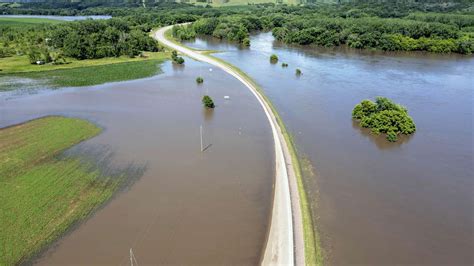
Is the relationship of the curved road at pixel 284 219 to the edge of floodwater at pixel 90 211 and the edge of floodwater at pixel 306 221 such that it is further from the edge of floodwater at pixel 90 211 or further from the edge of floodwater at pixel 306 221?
the edge of floodwater at pixel 90 211

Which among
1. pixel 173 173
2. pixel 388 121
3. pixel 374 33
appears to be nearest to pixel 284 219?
pixel 173 173

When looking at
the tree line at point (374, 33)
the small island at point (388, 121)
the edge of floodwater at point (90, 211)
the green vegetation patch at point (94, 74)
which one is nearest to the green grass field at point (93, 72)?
the green vegetation patch at point (94, 74)

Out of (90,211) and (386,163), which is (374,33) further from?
(90,211)

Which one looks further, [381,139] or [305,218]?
[381,139]

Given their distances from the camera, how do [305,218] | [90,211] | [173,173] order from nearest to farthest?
[305,218] < [90,211] < [173,173]

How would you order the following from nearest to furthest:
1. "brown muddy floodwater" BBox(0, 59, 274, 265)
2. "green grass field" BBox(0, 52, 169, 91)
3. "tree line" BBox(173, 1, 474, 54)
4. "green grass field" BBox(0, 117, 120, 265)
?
"brown muddy floodwater" BBox(0, 59, 274, 265)
"green grass field" BBox(0, 117, 120, 265)
"green grass field" BBox(0, 52, 169, 91)
"tree line" BBox(173, 1, 474, 54)

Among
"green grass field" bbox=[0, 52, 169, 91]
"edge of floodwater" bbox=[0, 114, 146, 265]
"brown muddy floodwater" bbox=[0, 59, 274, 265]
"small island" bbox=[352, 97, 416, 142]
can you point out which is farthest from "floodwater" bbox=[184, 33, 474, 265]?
"green grass field" bbox=[0, 52, 169, 91]

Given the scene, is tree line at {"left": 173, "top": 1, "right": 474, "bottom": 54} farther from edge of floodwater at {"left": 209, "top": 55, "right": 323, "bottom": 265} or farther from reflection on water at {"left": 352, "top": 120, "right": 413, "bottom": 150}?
edge of floodwater at {"left": 209, "top": 55, "right": 323, "bottom": 265}
